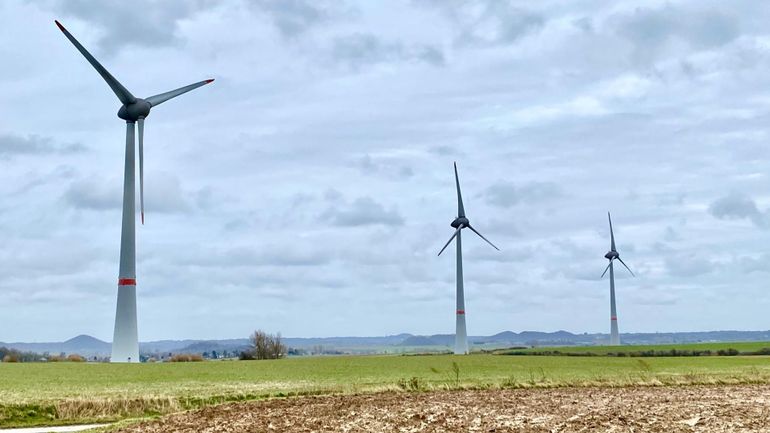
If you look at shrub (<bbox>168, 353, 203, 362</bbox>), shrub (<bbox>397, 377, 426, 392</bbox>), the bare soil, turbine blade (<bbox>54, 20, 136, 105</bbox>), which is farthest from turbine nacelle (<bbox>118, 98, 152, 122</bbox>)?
the bare soil

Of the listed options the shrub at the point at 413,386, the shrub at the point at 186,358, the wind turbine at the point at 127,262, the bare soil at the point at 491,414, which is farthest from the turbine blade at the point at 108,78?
the bare soil at the point at 491,414

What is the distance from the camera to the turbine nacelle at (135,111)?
91.9 metres

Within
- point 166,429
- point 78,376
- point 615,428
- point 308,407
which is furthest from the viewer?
point 78,376

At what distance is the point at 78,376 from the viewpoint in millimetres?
Result: 66062

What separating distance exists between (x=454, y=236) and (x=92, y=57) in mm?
67909

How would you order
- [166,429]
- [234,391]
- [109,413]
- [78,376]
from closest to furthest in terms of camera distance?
[166,429] < [109,413] < [234,391] < [78,376]

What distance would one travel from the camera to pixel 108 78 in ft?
298

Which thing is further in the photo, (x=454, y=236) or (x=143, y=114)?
(x=454, y=236)

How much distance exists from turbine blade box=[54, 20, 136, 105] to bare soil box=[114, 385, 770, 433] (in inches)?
2331

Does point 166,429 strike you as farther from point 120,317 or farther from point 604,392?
point 120,317

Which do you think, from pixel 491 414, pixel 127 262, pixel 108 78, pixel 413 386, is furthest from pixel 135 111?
pixel 491 414

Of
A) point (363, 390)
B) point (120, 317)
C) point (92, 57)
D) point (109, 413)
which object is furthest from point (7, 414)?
point (92, 57)

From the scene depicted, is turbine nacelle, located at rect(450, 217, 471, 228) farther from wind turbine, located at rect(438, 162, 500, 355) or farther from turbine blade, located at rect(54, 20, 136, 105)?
turbine blade, located at rect(54, 20, 136, 105)

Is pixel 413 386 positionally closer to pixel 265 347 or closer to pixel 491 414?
pixel 491 414
